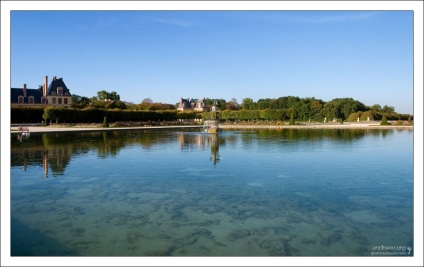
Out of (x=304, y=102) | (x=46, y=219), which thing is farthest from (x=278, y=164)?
(x=304, y=102)

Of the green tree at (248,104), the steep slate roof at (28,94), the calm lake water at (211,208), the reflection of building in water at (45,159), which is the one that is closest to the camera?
the calm lake water at (211,208)

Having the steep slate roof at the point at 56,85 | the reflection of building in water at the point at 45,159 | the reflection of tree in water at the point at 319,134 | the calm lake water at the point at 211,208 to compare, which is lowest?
the calm lake water at the point at 211,208

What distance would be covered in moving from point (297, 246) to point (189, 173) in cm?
485

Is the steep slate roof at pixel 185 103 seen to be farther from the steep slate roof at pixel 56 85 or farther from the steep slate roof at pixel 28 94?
the steep slate roof at pixel 28 94

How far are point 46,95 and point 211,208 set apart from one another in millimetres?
49697

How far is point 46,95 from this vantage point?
160ft

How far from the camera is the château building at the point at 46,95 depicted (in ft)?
154

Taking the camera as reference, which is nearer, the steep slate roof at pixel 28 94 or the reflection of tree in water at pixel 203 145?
the reflection of tree in water at pixel 203 145

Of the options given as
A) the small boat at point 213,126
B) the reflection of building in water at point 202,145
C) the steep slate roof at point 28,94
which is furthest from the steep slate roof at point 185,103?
the reflection of building in water at point 202,145

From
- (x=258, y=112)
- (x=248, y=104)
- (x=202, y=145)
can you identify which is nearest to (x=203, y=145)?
(x=202, y=145)

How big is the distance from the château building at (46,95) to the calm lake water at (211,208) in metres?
42.5

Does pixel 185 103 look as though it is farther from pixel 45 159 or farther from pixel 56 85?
pixel 45 159

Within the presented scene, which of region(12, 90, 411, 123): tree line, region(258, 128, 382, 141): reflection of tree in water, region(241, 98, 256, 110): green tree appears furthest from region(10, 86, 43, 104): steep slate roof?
region(241, 98, 256, 110): green tree

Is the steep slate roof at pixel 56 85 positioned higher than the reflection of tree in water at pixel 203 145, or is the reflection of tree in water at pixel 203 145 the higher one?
the steep slate roof at pixel 56 85
